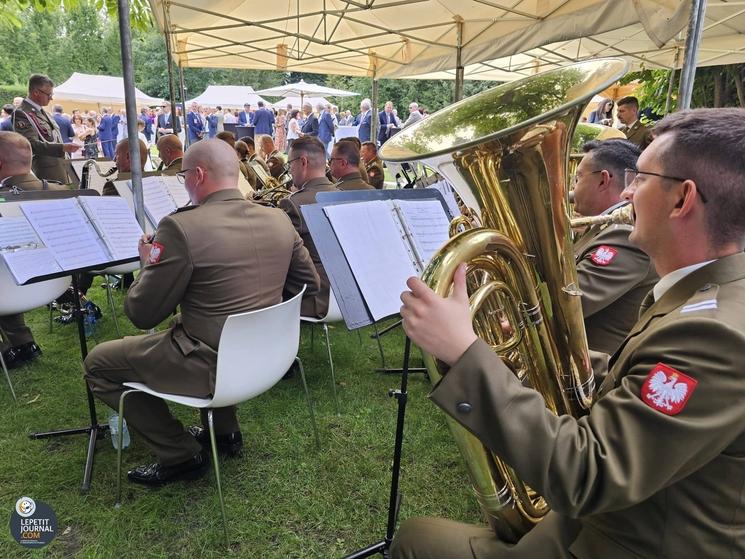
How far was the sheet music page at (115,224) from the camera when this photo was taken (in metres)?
2.61

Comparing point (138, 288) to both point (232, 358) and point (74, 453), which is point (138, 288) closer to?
point (232, 358)

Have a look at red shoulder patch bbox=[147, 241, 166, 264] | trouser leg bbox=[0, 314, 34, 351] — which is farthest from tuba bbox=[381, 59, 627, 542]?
trouser leg bbox=[0, 314, 34, 351]

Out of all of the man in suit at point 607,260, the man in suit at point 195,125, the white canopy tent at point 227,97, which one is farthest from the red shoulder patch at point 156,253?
the white canopy tent at point 227,97

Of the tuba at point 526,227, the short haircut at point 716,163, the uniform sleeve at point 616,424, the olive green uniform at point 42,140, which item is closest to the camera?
the uniform sleeve at point 616,424

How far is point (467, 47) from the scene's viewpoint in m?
7.16

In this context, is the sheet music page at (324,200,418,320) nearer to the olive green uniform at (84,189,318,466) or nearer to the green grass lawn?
the olive green uniform at (84,189,318,466)

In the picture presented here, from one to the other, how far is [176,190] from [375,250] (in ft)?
9.78

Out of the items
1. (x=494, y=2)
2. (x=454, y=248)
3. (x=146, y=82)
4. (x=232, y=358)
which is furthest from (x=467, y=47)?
(x=146, y=82)

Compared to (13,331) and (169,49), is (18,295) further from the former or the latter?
(169,49)

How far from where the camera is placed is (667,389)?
906mm

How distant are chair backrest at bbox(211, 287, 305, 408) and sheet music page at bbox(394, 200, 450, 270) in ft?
1.94

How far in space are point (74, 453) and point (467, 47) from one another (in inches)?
268

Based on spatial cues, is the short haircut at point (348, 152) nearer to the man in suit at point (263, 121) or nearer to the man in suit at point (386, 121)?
the man in suit at point (386, 121)

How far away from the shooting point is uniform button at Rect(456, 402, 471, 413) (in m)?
0.98
